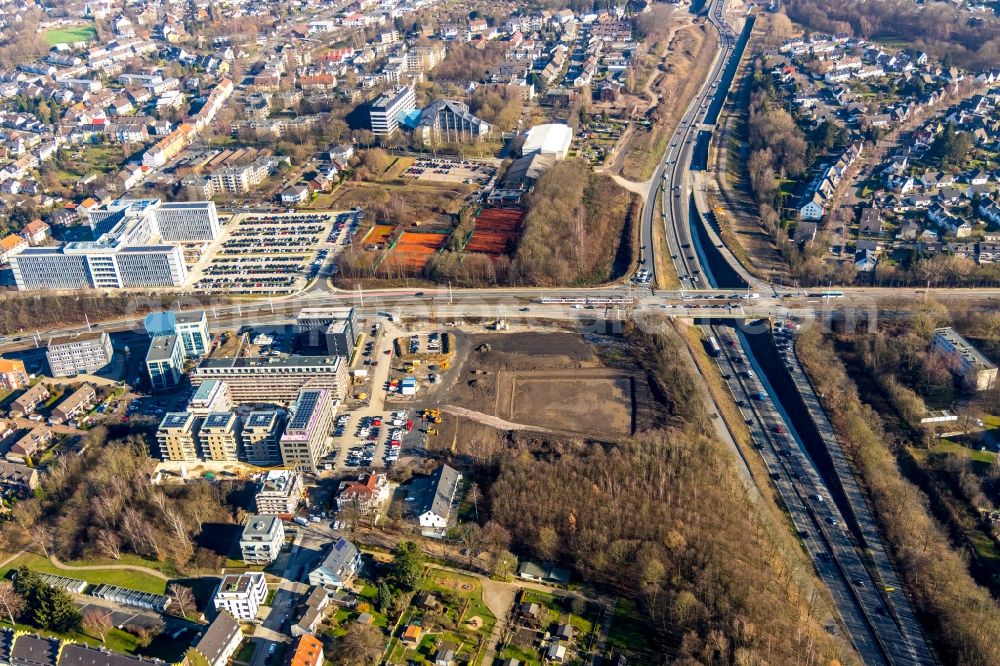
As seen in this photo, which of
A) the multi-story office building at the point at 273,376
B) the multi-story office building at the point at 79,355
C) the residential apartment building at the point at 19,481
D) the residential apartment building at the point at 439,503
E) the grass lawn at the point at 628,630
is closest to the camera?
the grass lawn at the point at 628,630

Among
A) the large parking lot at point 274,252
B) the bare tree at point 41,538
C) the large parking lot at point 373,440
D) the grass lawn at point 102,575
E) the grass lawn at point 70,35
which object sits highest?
the grass lawn at point 70,35

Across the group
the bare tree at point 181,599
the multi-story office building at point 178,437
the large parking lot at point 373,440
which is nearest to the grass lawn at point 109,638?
the bare tree at point 181,599

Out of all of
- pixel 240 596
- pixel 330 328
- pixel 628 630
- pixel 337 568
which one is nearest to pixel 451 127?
pixel 330 328

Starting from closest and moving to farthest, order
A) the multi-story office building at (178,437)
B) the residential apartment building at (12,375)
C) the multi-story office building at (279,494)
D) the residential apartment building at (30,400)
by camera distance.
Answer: the multi-story office building at (279,494) < the multi-story office building at (178,437) < the residential apartment building at (30,400) < the residential apartment building at (12,375)

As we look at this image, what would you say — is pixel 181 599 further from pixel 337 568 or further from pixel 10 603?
pixel 10 603

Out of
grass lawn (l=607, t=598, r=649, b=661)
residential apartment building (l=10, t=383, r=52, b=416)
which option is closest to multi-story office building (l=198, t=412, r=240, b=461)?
residential apartment building (l=10, t=383, r=52, b=416)

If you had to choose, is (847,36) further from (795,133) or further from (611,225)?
(611,225)

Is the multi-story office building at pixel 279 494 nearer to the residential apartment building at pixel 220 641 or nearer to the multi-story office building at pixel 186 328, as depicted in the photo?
the residential apartment building at pixel 220 641

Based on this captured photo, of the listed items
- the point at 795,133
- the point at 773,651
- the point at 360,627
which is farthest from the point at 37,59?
the point at 773,651
